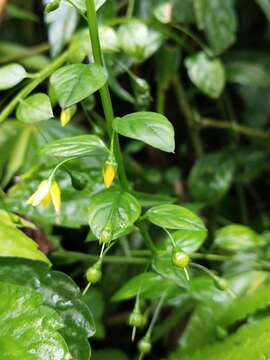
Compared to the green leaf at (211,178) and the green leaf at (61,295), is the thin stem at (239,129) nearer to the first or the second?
the green leaf at (211,178)

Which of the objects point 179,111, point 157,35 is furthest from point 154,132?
point 179,111

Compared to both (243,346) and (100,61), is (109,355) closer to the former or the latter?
(243,346)

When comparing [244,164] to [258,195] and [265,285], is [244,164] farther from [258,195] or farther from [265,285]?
[265,285]

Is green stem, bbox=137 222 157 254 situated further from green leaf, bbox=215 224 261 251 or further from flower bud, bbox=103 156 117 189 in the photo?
green leaf, bbox=215 224 261 251

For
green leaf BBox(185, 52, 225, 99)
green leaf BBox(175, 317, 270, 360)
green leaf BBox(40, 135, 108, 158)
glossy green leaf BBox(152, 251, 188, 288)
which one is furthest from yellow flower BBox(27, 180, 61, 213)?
green leaf BBox(185, 52, 225, 99)

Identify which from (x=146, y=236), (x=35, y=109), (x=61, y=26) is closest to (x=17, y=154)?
(x=61, y=26)

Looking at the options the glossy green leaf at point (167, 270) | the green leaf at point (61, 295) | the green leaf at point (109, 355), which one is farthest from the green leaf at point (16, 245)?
the green leaf at point (109, 355)
